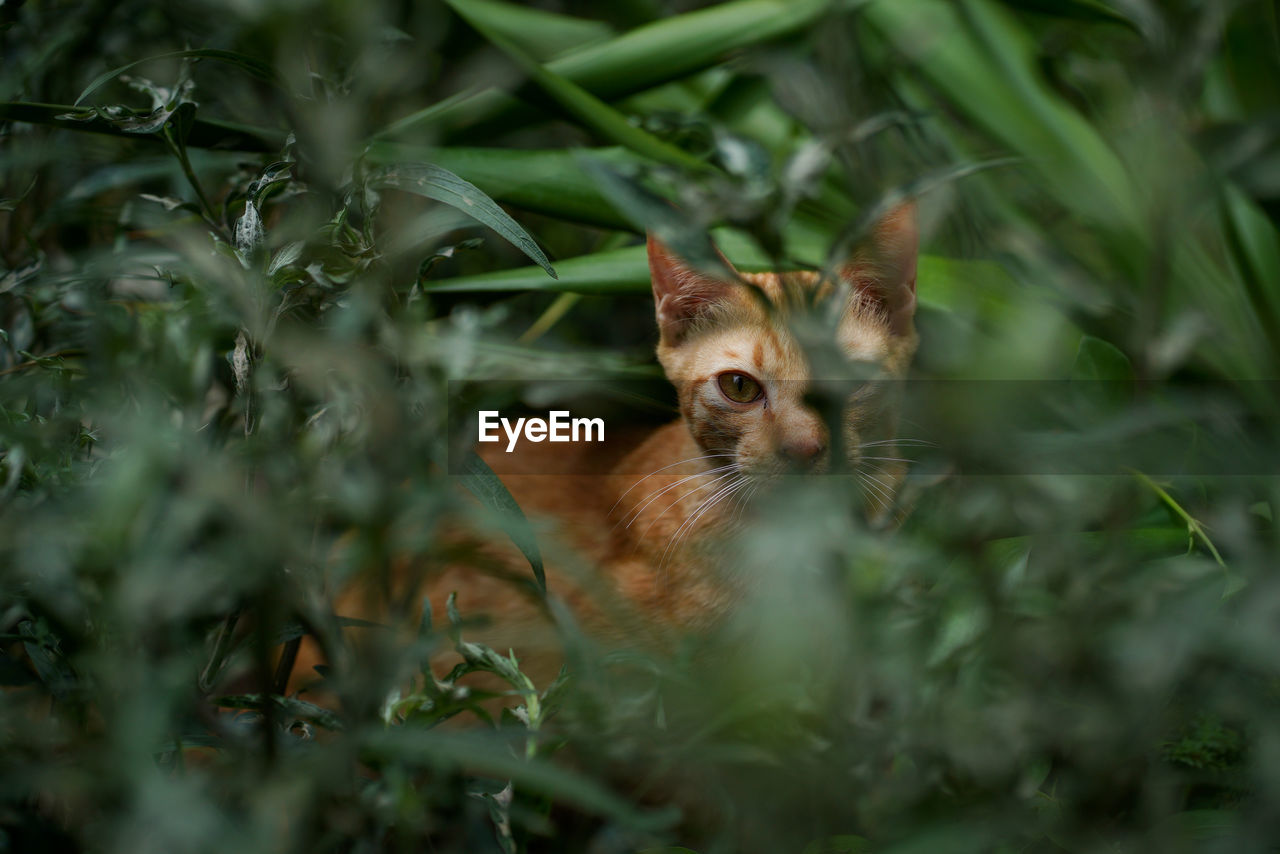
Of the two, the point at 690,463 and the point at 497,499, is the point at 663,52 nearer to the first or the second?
the point at 690,463

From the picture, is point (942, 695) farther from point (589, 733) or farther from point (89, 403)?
point (89, 403)

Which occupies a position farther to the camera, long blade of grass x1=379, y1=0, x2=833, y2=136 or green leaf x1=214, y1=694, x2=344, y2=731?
long blade of grass x1=379, y1=0, x2=833, y2=136

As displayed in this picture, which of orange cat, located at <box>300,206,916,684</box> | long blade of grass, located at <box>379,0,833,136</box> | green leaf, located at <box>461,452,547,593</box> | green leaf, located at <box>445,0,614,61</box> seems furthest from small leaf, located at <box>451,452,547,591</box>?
green leaf, located at <box>445,0,614,61</box>

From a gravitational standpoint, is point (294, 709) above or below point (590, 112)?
below

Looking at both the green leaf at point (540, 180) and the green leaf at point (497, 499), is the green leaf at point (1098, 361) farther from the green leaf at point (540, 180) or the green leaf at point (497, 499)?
the green leaf at point (540, 180)

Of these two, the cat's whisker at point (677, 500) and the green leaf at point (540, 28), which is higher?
the green leaf at point (540, 28)

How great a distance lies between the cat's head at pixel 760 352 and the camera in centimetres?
88

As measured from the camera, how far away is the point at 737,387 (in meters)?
1.00

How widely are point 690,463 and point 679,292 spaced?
0.77 ft

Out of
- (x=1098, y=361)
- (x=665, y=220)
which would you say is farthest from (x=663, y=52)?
(x=665, y=220)

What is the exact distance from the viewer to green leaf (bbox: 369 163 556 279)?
0.55m

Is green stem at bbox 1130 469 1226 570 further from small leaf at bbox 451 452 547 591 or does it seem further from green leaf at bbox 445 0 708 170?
green leaf at bbox 445 0 708 170

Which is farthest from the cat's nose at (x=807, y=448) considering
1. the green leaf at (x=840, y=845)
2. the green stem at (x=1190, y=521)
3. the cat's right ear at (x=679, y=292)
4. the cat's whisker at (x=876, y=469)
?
the green leaf at (x=840, y=845)

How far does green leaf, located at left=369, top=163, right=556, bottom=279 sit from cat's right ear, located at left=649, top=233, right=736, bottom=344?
377 mm
